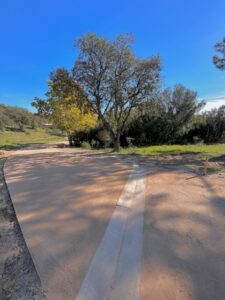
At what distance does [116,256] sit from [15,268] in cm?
97

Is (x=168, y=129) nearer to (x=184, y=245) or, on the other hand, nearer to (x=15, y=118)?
(x=184, y=245)

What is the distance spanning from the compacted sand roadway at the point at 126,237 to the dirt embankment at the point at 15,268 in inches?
3.0

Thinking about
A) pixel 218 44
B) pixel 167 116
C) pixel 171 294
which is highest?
pixel 218 44

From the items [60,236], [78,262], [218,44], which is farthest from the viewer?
[218,44]

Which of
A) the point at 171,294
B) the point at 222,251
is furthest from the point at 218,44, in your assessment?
the point at 171,294

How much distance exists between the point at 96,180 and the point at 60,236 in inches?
97.4

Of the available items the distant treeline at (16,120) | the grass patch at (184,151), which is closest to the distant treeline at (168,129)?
the grass patch at (184,151)

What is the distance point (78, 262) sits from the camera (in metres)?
2.03

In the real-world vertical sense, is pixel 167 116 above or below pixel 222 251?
above

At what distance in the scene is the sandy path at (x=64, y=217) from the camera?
191cm

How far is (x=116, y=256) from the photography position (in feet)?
7.20

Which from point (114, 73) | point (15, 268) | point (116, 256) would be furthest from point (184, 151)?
point (15, 268)

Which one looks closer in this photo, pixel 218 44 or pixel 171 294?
pixel 171 294

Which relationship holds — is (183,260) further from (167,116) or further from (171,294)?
(167,116)
